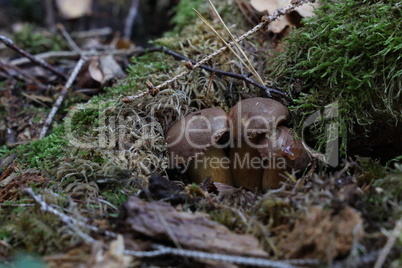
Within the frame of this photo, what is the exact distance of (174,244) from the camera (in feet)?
4.77

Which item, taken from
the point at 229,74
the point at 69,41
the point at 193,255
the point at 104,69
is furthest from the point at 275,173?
the point at 69,41

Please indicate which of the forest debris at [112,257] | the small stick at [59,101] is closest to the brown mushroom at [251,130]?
the forest debris at [112,257]

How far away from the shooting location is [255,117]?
2.10m

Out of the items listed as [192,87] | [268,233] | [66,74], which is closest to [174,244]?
[268,233]

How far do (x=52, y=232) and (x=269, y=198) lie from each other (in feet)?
3.47

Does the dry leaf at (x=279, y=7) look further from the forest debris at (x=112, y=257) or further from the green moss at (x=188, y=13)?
the forest debris at (x=112, y=257)

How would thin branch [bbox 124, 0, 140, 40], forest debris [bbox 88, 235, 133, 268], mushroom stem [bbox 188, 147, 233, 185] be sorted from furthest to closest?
1. thin branch [bbox 124, 0, 140, 40]
2. mushroom stem [bbox 188, 147, 233, 185]
3. forest debris [bbox 88, 235, 133, 268]

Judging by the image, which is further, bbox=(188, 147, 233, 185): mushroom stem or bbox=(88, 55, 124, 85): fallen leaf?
bbox=(88, 55, 124, 85): fallen leaf

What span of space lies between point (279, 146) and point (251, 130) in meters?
0.20

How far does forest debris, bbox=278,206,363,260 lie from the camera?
1.29 m

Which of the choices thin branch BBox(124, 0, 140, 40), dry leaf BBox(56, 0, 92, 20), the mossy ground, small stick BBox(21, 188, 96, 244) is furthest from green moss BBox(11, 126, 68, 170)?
dry leaf BBox(56, 0, 92, 20)

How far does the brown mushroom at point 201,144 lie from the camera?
7.01 ft
